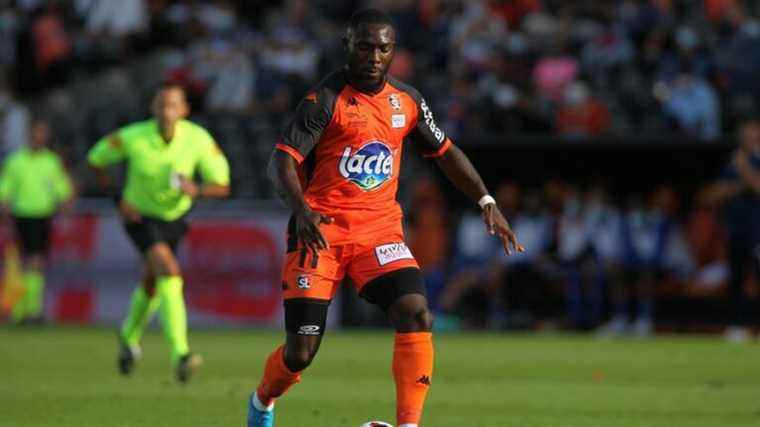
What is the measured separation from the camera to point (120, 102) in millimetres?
26594

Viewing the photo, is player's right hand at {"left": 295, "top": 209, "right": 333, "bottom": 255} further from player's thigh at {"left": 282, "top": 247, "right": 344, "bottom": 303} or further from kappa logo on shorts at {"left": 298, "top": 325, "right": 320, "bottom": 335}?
kappa logo on shorts at {"left": 298, "top": 325, "right": 320, "bottom": 335}

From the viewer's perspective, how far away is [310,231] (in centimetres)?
844

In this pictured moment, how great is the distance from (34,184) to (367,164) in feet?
51.1

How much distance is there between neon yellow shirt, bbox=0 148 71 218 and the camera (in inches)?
933

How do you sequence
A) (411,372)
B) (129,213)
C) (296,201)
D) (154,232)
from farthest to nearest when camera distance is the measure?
1. (129,213)
2. (154,232)
3. (411,372)
4. (296,201)

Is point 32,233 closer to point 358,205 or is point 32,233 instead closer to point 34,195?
point 34,195

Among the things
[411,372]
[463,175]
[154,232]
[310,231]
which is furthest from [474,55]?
[310,231]

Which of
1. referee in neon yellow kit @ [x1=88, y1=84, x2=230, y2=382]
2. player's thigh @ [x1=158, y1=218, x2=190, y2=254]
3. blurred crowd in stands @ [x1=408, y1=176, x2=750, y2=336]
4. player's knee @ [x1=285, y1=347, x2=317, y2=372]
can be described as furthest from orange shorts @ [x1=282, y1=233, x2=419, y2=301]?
blurred crowd in stands @ [x1=408, y1=176, x2=750, y2=336]

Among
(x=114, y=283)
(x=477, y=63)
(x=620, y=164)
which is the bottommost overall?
(x=114, y=283)

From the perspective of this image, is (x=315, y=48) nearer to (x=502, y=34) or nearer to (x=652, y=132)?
(x=502, y=34)

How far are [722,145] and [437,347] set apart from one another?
6677mm

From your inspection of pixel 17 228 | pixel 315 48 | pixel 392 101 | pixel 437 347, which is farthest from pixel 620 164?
pixel 392 101

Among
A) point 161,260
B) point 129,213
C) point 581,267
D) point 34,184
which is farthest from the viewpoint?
point 34,184

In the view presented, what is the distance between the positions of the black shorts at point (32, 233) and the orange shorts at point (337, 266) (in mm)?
15123
